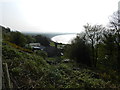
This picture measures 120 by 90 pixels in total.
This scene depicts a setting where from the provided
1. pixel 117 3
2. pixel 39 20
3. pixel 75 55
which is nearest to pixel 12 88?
pixel 39 20

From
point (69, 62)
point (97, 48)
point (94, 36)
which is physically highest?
point (94, 36)

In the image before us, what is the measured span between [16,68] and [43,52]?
1.86m

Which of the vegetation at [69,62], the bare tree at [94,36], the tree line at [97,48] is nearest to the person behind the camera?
the vegetation at [69,62]

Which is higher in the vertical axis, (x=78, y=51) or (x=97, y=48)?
(x=97, y=48)

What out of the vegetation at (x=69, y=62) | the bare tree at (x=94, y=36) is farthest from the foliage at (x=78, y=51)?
the bare tree at (x=94, y=36)

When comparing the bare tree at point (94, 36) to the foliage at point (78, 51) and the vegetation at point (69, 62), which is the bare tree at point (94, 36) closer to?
the vegetation at point (69, 62)

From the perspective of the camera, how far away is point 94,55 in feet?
14.6

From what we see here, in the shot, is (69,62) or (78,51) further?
(78,51)

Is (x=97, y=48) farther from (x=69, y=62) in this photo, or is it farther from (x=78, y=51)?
(x=69, y=62)

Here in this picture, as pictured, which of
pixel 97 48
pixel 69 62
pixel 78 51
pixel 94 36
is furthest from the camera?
pixel 94 36

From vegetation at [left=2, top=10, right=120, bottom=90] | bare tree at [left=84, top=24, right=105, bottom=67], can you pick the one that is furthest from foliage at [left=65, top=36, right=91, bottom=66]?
bare tree at [left=84, top=24, right=105, bottom=67]

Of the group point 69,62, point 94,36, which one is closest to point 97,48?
point 94,36

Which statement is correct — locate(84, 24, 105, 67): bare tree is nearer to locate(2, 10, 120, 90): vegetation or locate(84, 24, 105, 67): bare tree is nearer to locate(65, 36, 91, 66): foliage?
locate(2, 10, 120, 90): vegetation

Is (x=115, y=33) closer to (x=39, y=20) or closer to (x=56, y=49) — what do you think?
(x=56, y=49)
